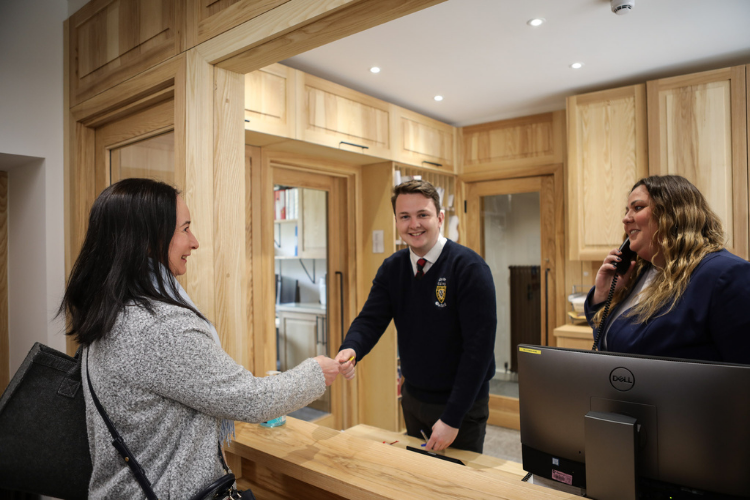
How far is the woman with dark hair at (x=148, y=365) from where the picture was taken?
3.17 ft

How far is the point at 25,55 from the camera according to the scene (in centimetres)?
216

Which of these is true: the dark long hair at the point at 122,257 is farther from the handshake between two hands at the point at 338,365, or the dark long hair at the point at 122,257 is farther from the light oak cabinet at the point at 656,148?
the light oak cabinet at the point at 656,148

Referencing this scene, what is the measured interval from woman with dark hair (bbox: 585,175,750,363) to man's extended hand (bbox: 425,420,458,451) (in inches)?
23.8

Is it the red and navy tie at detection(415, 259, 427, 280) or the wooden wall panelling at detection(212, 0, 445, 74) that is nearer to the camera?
the wooden wall panelling at detection(212, 0, 445, 74)

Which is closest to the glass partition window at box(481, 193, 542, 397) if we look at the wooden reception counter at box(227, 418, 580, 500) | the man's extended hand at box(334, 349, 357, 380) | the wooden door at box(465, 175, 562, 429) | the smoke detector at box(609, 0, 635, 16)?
the wooden door at box(465, 175, 562, 429)

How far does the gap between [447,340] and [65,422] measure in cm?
127

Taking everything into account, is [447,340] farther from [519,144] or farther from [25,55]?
[519,144]

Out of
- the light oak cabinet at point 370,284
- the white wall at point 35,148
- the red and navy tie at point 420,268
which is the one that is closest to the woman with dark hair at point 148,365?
the red and navy tie at point 420,268

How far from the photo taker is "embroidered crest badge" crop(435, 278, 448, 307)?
1.87 metres

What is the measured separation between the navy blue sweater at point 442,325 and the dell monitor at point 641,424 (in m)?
0.55

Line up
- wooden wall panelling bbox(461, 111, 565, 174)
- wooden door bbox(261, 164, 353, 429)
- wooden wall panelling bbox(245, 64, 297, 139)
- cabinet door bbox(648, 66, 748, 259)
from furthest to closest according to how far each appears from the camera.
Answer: wooden wall panelling bbox(461, 111, 565, 174) < wooden door bbox(261, 164, 353, 429) < cabinet door bbox(648, 66, 748, 259) < wooden wall panelling bbox(245, 64, 297, 139)

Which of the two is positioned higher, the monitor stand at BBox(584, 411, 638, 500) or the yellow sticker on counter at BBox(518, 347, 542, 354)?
the yellow sticker on counter at BBox(518, 347, 542, 354)

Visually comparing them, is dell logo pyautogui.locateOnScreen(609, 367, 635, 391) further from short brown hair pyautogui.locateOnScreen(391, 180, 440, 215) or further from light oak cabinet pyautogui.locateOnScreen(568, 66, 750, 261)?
light oak cabinet pyautogui.locateOnScreen(568, 66, 750, 261)

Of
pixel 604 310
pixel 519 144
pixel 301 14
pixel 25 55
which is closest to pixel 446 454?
pixel 604 310
